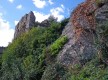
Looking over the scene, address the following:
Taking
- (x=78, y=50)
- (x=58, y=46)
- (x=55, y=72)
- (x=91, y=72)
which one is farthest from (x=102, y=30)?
(x=58, y=46)

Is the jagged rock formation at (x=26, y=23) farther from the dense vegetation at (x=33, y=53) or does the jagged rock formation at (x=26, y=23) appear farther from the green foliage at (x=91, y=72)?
the green foliage at (x=91, y=72)


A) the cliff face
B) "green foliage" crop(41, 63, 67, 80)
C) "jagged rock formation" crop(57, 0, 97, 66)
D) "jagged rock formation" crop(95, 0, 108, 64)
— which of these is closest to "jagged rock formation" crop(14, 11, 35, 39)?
"jagged rock formation" crop(57, 0, 97, 66)

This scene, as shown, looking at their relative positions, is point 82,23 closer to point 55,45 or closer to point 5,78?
point 55,45

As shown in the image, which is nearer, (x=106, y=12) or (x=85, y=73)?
(x=85, y=73)

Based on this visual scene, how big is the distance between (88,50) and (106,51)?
4.92 ft

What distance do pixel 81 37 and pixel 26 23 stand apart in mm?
14185

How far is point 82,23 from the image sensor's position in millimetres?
18125

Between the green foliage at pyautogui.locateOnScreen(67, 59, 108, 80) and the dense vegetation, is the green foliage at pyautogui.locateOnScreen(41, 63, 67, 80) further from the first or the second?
the dense vegetation

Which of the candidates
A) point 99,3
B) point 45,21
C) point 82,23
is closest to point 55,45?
point 82,23

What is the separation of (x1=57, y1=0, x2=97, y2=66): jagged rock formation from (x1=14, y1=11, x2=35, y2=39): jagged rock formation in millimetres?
11310

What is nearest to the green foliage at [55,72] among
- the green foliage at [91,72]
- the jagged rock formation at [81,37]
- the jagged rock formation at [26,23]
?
the jagged rock formation at [81,37]

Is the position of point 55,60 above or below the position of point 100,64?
above

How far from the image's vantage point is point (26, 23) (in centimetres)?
3116

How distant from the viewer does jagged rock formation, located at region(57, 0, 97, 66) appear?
1667 cm
